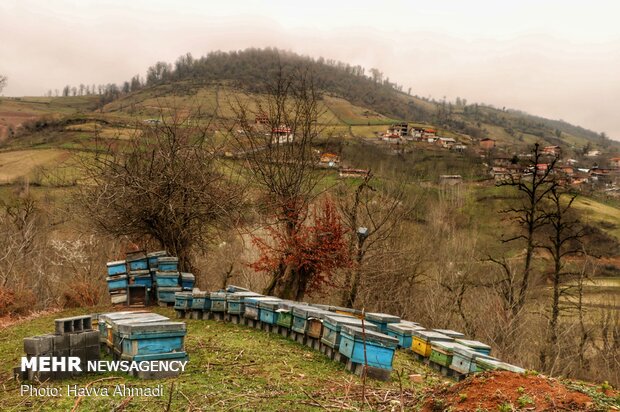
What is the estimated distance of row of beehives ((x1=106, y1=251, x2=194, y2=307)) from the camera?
17297mm

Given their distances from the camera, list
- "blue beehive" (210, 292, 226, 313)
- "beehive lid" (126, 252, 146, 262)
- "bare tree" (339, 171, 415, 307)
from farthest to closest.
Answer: "bare tree" (339, 171, 415, 307), "beehive lid" (126, 252, 146, 262), "blue beehive" (210, 292, 226, 313)

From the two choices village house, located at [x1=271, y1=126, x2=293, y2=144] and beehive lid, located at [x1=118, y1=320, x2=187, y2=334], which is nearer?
beehive lid, located at [x1=118, y1=320, x2=187, y2=334]

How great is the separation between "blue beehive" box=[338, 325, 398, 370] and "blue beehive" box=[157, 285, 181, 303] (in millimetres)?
8959

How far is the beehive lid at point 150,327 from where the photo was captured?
30.0 ft

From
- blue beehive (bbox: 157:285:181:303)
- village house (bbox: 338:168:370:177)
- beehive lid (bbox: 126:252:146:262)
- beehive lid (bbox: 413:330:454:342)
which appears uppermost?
village house (bbox: 338:168:370:177)

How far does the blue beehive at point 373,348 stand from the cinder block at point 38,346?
5468 millimetres

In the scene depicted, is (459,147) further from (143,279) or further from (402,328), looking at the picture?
(402,328)

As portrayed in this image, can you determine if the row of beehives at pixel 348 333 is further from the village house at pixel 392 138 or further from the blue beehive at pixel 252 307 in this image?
the village house at pixel 392 138

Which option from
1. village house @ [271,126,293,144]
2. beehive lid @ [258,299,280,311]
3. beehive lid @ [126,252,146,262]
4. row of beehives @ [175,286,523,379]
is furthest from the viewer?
village house @ [271,126,293,144]

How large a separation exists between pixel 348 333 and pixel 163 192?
11244 millimetres

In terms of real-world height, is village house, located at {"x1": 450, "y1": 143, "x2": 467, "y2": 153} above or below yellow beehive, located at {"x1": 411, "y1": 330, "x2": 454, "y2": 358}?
above

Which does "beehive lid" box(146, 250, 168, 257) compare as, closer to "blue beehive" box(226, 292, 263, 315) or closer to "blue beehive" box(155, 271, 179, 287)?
"blue beehive" box(155, 271, 179, 287)

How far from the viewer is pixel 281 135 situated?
20.4 metres

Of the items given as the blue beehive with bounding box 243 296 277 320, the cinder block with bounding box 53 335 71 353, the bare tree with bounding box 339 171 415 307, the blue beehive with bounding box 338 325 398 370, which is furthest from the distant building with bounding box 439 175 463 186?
the cinder block with bounding box 53 335 71 353
